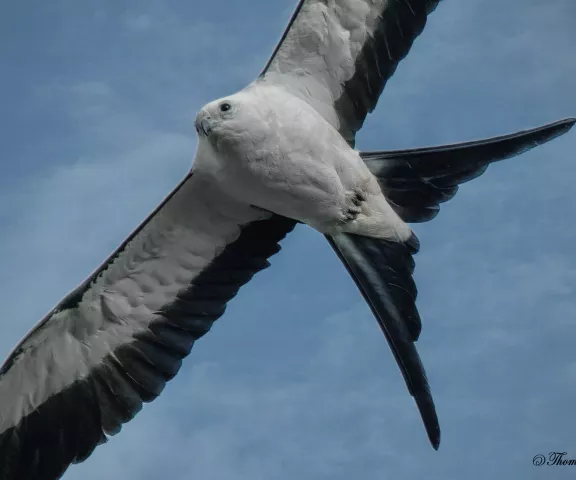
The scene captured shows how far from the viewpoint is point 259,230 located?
174 inches

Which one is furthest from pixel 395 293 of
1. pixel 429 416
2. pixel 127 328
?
pixel 127 328

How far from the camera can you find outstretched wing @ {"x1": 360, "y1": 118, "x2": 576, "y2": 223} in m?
3.91

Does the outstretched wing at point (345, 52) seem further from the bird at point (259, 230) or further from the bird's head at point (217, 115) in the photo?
the bird's head at point (217, 115)

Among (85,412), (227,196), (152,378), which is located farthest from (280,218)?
(85,412)

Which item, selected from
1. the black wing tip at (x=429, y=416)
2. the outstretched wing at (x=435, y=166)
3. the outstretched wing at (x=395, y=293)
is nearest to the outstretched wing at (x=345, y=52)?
the outstretched wing at (x=435, y=166)

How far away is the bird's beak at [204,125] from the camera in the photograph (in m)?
3.86

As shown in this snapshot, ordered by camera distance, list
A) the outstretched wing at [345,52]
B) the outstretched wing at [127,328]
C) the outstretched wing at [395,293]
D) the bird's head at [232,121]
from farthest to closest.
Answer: the outstretched wing at [127,328]
the outstretched wing at [345,52]
the outstretched wing at [395,293]
the bird's head at [232,121]

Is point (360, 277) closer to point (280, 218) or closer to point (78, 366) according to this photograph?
point (280, 218)

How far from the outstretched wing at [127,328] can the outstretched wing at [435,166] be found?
1.79 feet

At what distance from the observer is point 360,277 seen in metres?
4.19

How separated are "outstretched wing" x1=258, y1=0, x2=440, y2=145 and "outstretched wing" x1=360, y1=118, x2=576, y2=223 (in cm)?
25

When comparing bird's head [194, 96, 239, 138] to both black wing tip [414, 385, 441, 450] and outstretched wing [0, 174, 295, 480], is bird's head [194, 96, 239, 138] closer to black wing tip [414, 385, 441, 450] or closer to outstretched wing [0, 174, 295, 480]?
outstretched wing [0, 174, 295, 480]

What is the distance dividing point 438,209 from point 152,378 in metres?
1.59

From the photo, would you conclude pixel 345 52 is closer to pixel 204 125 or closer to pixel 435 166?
pixel 435 166
